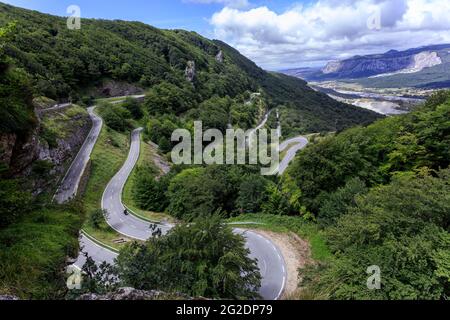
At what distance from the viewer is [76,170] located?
42.7 metres

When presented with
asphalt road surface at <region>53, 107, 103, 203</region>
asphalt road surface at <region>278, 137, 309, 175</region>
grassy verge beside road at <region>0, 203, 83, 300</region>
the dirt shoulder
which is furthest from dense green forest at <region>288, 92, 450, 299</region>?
asphalt road surface at <region>278, 137, 309, 175</region>

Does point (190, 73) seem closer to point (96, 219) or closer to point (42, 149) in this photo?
point (42, 149)

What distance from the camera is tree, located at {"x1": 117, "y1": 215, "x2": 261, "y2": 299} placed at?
1180cm

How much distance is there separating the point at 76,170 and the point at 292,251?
33.5 metres

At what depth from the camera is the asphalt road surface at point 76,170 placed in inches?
1444

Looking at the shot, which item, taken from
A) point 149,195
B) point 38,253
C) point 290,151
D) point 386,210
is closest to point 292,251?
point 386,210

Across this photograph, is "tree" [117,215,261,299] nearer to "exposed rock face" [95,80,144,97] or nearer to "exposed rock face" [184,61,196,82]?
"exposed rock face" [95,80,144,97]

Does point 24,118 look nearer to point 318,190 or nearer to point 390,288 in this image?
point 390,288

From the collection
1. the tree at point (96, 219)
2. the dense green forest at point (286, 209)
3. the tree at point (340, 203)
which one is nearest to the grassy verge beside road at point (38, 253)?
the dense green forest at point (286, 209)

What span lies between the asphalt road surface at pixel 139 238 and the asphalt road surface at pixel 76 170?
171 inches
